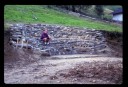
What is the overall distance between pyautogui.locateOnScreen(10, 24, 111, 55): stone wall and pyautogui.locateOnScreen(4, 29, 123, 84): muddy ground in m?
0.35

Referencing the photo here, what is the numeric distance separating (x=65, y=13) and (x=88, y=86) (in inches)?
226

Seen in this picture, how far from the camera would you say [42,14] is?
843 cm

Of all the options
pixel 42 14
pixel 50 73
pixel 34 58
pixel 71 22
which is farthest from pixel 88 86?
pixel 71 22

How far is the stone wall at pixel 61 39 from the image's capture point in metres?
7.70

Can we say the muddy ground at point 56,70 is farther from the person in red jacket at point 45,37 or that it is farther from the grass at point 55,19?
the grass at point 55,19

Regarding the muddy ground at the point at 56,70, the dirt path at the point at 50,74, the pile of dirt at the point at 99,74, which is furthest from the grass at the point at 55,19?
the pile of dirt at the point at 99,74

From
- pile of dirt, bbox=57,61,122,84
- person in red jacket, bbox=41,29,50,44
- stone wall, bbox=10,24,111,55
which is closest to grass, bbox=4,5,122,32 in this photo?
stone wall, bbox=10,24,111,55

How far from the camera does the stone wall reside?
770cm

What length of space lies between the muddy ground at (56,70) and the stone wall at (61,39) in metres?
0.35

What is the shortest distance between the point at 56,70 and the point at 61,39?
332cm

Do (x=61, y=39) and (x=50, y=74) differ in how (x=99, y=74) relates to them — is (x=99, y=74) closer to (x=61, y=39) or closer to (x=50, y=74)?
(x=50, y=74)

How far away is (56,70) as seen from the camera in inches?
224
